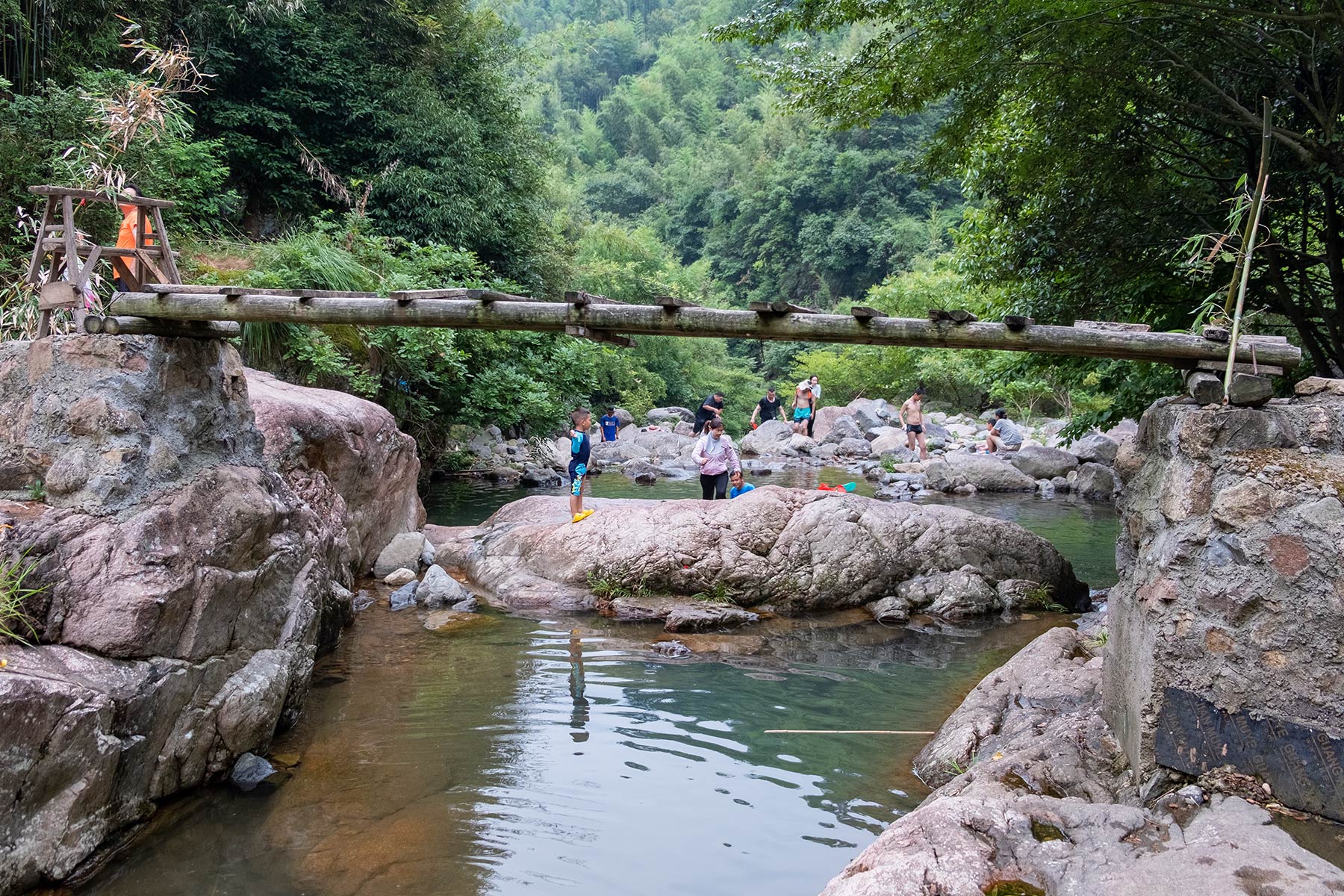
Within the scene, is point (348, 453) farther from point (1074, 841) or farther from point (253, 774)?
point (1074, 841)

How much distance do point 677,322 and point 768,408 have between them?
2214 centimetres

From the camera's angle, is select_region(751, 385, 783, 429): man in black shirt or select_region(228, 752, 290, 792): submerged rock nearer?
select_region(228, 752, 290, 792): submerged rock

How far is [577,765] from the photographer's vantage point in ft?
20.5

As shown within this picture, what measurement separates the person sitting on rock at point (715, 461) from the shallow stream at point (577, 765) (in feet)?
9.20

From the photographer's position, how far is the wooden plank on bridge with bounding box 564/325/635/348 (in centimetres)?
595

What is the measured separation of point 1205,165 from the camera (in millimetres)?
9141

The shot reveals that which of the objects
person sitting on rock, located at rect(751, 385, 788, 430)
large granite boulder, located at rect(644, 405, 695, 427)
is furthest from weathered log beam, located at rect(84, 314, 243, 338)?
large granite boulder, located at rect(644, 405, 695, 427)

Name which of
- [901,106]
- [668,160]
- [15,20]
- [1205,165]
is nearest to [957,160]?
[901,106]

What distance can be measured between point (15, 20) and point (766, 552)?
12.8 m

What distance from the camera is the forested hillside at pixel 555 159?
8.45 metres

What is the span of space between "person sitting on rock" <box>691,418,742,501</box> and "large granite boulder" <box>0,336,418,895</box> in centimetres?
551

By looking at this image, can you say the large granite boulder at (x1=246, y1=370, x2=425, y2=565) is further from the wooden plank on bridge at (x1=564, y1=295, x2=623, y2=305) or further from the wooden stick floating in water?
the wooden stick floating in water

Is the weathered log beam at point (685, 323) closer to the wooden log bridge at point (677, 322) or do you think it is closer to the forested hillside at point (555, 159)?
the wooden log bridge at point (677, 322)

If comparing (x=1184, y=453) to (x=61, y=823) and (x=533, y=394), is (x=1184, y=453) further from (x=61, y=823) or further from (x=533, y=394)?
(x=533, y=394)
